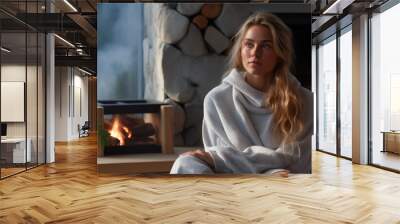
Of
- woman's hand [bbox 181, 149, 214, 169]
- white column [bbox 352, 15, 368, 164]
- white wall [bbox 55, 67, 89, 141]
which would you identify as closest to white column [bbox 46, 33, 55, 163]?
woman's hand [bbox 181, 149, 214, 169]

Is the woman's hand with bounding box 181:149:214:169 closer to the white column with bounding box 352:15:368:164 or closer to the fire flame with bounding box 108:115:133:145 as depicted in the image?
the fire flame with bounding box 108:115:133:145

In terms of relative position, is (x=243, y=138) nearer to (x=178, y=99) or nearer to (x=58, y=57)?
(x=178, y=99)

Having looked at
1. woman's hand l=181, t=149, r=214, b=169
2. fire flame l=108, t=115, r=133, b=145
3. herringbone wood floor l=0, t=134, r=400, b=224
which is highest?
fire flame l=108, t=115, r=133, b=145

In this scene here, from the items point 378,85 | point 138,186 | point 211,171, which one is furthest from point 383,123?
point 138,186

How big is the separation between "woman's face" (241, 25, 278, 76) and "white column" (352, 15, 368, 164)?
11.6ft

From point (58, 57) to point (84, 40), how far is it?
117cm

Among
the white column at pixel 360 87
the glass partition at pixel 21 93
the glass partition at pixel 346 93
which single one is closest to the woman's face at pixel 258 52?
the white column at pixel 360 87

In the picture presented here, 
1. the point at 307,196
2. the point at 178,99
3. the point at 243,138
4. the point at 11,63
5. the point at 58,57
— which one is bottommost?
the point at 307,196

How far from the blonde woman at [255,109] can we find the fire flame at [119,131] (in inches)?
29.1

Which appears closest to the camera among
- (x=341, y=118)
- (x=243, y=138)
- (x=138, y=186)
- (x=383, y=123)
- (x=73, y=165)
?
(x=243, y=138)

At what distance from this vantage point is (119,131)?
207 inches

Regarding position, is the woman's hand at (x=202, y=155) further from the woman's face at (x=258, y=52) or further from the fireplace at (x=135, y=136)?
the woman's face at (x=258, y=52)

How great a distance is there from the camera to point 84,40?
12.3 metres

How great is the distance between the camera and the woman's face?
206 inches
